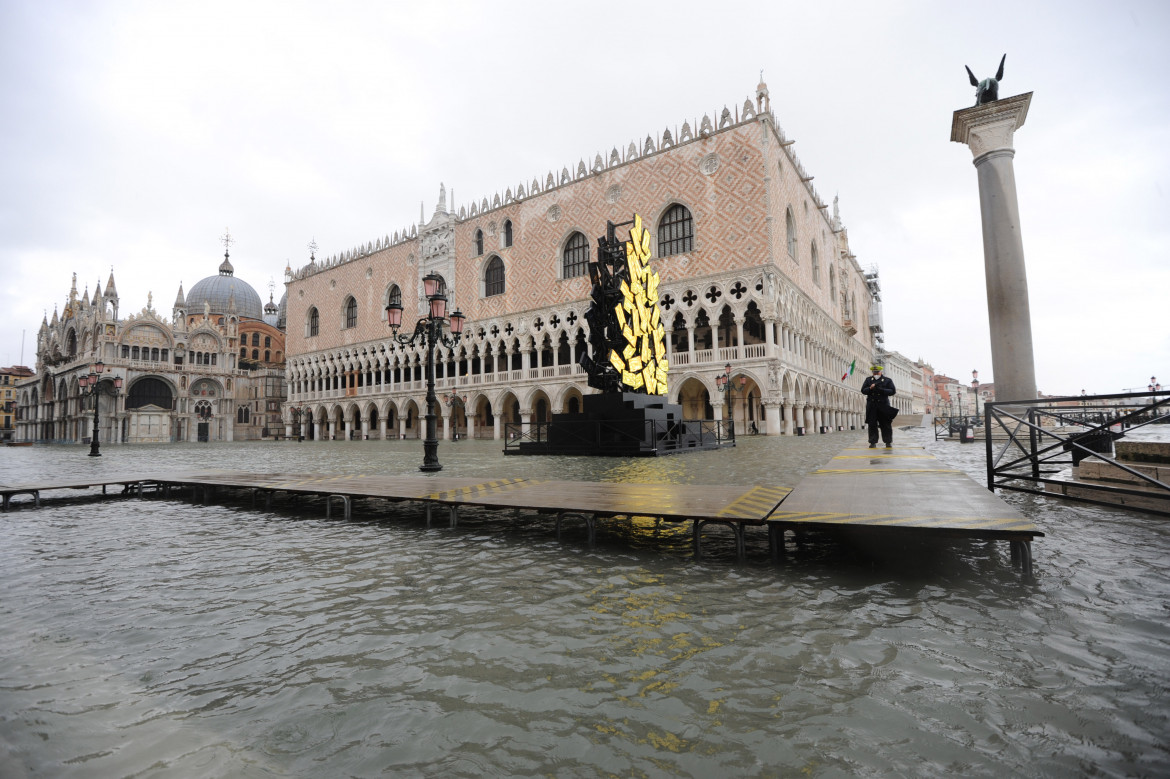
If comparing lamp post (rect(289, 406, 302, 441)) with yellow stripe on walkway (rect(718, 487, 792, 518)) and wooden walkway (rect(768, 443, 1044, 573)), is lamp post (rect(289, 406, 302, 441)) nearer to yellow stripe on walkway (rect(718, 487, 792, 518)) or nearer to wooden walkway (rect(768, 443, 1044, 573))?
yellow stripe on walkway (rect(718, 487, 792, 518))

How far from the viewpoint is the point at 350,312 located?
154 ft

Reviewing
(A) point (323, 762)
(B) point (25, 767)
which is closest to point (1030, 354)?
(A) point (323, 762)

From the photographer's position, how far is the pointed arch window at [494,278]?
122 ft

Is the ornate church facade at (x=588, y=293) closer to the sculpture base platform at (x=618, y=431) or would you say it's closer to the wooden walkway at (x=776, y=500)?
the sculpture base platform at (x=618, y=431)

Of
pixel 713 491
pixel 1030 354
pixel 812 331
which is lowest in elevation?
pixel 713 491

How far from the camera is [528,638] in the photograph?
2920 mm

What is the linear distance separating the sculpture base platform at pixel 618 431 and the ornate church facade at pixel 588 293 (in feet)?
34.6

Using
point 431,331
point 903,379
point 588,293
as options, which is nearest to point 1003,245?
point 431,331

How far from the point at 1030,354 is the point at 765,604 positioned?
11753 millimetres

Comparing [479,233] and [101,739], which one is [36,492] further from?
[479,233]

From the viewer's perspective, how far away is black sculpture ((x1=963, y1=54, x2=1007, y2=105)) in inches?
486

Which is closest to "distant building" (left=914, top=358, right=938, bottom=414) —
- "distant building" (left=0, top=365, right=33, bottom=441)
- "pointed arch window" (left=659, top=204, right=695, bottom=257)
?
"pointed arch window" (left=659, top=204, right=695, bottom=257)

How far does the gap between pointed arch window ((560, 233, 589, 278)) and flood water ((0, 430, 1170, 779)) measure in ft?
97.4

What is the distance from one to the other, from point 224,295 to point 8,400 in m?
37.7
